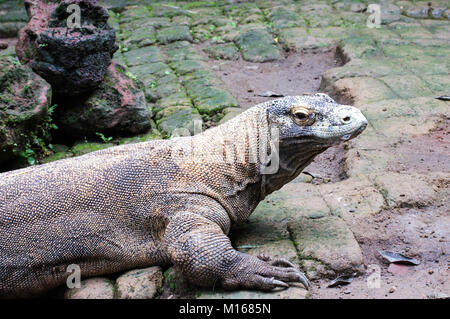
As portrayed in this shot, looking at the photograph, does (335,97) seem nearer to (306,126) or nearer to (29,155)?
(306,126)

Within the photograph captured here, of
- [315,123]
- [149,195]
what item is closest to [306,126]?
[315,123]

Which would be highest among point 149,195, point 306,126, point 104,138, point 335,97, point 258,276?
point 306,126

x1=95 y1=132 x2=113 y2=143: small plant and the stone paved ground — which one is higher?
the stone paved ground

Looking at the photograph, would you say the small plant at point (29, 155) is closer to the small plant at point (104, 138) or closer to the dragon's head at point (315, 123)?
the small plant at point (104, 138)

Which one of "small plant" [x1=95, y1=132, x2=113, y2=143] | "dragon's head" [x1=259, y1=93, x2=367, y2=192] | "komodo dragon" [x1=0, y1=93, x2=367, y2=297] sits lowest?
"small plant" [x1=95, y1=132, x2=113, y2=143]

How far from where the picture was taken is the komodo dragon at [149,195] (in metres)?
4.05

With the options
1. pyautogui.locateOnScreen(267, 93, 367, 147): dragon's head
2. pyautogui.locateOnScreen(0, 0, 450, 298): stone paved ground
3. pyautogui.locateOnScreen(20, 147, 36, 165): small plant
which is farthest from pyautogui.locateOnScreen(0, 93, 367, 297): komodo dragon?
pyautogui.locateOnScreen(20, 147, 36, 165): small plant

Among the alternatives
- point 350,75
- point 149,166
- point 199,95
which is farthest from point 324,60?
point 149,166

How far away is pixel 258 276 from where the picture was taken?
3.77m

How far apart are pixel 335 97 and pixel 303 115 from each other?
3.45 m

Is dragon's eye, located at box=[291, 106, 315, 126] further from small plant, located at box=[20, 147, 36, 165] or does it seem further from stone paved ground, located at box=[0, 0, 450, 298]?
small plant, located at box=[20, 147, 36, 165]

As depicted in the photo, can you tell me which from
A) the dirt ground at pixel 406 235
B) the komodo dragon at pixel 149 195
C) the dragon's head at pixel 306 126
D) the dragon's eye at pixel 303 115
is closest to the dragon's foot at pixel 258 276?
the komodo dragon at pixel 149 195

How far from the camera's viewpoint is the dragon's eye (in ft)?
13.6
